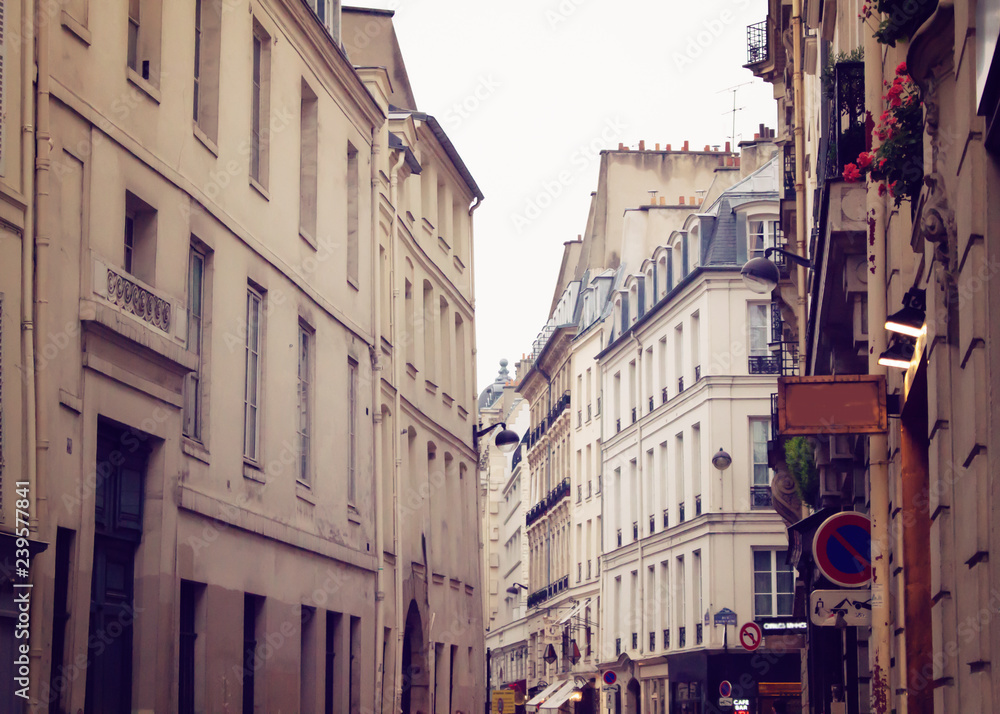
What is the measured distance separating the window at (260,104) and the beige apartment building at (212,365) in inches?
1.2

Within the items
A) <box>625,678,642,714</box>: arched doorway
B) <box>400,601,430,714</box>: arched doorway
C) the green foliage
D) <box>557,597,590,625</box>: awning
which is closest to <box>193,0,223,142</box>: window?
the green foliage

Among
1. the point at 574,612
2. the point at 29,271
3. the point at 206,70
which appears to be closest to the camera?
the point at 29,271

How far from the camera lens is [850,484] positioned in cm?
1847

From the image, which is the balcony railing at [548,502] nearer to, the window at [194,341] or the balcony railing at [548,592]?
the balcony railing at [548,592]

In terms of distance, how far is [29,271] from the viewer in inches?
418

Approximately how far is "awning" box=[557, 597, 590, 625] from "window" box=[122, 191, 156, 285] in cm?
4202

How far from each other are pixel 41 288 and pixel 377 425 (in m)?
11.2

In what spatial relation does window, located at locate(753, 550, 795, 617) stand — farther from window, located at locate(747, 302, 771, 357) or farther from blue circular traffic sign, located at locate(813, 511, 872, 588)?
blue circular traffic sign, located at locate(813, 511, 872, 588)

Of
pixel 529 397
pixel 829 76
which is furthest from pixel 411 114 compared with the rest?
pixel 529 397

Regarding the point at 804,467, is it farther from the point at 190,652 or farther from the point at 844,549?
the point at 190,652

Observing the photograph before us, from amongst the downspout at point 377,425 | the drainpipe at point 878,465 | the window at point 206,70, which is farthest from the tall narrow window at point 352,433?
the drainpipe at point 878,465

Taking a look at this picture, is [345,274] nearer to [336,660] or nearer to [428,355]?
[336,660]

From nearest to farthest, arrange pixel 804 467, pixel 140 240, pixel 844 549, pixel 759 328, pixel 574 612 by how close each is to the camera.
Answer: pixel 844 549
pixel 140 240
pixel 804 467
pixel 759 328
pixel 574 612

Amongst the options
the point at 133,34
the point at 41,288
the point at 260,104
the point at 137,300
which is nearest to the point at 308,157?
the point at 260,104
